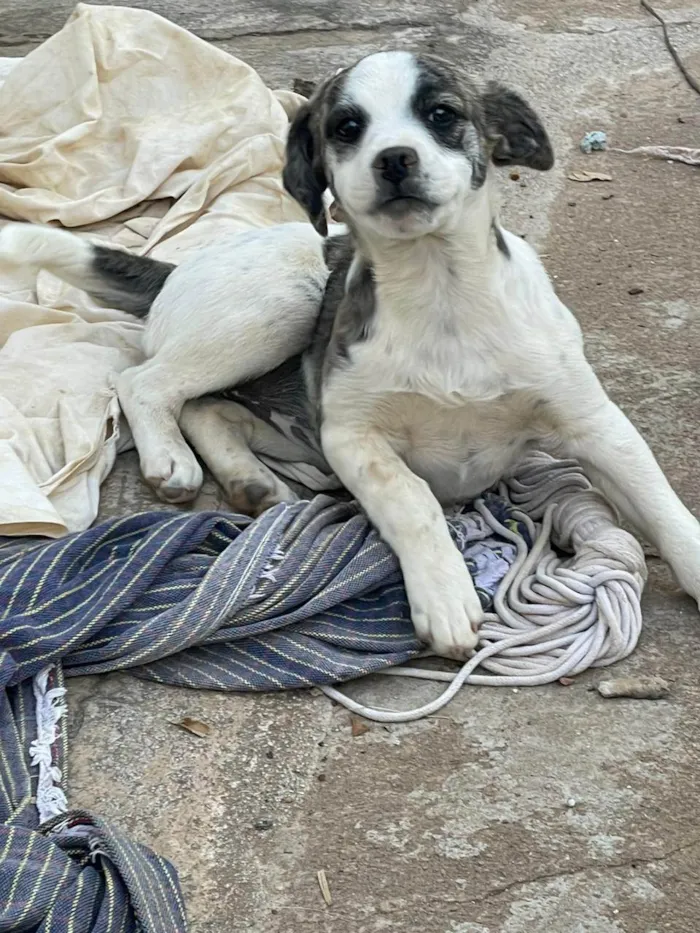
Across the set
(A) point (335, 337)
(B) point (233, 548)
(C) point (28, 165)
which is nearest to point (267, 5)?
(C) point (28, 165)

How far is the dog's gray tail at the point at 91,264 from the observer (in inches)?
167

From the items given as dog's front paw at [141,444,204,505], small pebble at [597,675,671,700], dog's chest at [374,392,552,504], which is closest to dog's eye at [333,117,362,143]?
dog's chest at [374,392,552,504]

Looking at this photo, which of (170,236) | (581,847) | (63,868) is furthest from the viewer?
(170,236)

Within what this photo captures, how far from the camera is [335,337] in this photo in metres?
3.61

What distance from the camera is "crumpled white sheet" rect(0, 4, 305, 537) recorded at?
4.45m

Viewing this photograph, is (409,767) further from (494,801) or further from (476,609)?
(476,609)

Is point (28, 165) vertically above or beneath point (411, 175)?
beneath

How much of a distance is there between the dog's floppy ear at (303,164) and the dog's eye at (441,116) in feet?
1.46

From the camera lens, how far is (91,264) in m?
4.26

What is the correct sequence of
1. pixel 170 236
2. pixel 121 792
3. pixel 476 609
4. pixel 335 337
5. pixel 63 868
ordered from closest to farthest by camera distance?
1. pixel 63 868
2. pixel 121 792
3. pixel 476 609
4. pixel 335 337
5. pixel 170 236

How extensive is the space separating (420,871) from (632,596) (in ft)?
3.27

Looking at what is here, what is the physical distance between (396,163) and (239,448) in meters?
1.35

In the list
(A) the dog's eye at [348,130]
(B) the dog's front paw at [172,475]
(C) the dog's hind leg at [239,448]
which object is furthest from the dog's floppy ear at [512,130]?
(B) the dog's front paw at [172,475]

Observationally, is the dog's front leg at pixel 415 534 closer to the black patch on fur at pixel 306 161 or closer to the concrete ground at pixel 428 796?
the concrete ground at pixel 428 796
